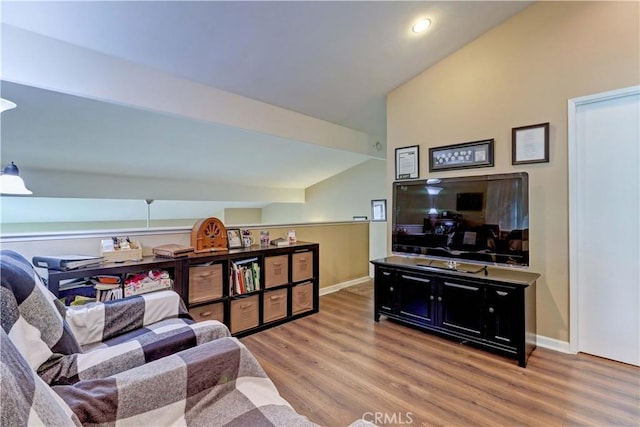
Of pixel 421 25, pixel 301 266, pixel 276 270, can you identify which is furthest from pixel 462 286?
pixel 421 25

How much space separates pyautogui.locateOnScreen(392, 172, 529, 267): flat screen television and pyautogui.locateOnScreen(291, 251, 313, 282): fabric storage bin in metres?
0.92

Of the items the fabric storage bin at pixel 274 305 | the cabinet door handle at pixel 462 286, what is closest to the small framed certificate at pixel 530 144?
the cabinet door handle at pixel 462 286

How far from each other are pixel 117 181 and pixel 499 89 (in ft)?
15.8

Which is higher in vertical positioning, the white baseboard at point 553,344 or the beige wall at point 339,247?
the beige wall at point 339,247

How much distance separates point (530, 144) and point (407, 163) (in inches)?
44.9

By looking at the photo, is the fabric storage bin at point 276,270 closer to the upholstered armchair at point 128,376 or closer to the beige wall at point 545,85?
the upholstered armchair at point 128,376

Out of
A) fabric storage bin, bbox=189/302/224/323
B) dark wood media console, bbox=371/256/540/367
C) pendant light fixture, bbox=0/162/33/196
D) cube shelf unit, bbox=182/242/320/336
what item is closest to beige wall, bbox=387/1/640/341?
dark wood media console, bbox=371/256/540/367

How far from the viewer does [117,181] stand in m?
4.47

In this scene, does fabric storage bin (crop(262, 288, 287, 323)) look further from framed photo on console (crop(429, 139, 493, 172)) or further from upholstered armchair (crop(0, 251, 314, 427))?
framed photo on console (crop(429, 139, 493, 172))

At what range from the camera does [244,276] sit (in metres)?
2.94

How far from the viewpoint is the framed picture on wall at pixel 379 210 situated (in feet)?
19.1

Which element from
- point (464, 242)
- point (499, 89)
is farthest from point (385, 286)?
point (499, 89)

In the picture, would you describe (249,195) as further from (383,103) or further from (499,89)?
(499,89)

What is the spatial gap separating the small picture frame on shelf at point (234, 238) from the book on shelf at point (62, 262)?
113 cm
